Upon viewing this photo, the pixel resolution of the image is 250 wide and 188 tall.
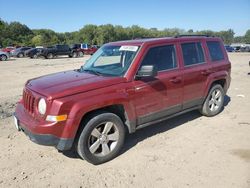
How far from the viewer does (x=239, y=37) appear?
395 feet

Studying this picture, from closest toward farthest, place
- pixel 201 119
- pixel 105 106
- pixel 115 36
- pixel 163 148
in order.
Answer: pixel 105 106, pixel 163 148, pixel 201 119, pixel 115 36

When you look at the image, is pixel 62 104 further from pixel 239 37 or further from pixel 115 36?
pixel 239 37

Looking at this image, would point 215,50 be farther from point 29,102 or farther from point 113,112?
point 29,102

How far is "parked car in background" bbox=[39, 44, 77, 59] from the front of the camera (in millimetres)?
32625

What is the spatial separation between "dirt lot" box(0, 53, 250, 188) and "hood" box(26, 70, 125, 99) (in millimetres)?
1182

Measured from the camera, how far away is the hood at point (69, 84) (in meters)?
3.94

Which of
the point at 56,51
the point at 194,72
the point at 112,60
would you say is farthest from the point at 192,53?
the point at 56,51

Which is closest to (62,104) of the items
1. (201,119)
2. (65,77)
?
(65,77)

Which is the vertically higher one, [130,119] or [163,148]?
[130,119]

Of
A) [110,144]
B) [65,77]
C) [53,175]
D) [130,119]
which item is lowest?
[53,175]

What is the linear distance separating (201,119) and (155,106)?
1.97 meters

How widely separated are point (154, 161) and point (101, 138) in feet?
3.05

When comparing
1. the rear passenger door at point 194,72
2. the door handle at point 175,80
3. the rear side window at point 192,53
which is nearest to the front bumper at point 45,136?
the door handle at point 175,80

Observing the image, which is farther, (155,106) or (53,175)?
(155,106)
